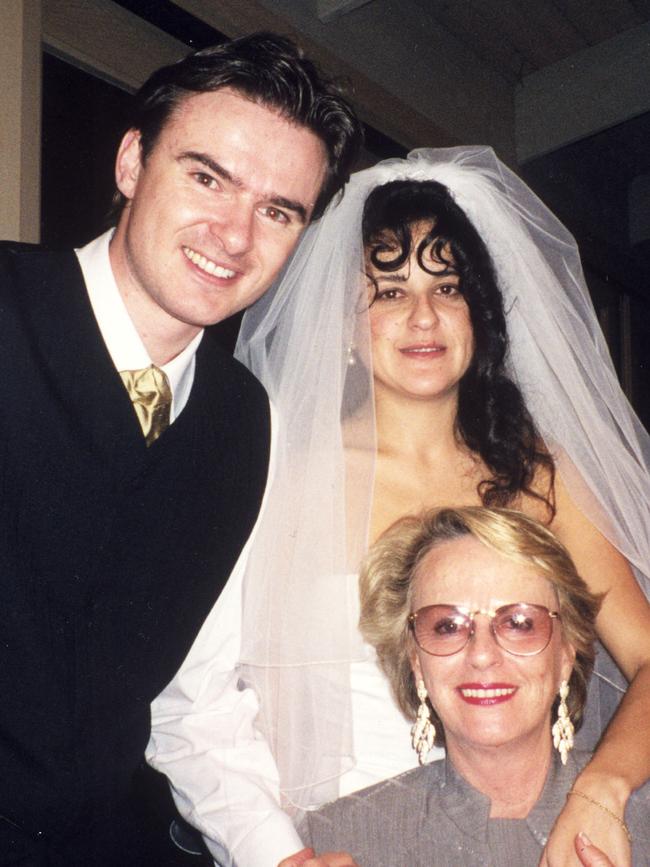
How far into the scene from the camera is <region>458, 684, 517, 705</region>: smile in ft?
5.37

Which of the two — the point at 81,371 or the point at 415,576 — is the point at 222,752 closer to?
the point at 415,576

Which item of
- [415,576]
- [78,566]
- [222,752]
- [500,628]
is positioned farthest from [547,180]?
[78,566]

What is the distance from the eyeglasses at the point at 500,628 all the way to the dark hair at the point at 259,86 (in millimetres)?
725

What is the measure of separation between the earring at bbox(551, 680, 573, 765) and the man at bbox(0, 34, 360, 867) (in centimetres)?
61

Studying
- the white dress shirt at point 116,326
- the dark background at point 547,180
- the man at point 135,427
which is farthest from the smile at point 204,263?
the dark background at point 547,180

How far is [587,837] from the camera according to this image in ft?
4.89

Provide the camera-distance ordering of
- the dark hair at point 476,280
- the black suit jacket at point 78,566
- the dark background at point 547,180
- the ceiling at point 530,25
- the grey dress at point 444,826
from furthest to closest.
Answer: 1. the ceiling at point 530,25
2. the dark background at point 547,180
3. the dark hair at point 476,280
4. the grey dress at point 444,826
5. the black suit jacket at point 78,566

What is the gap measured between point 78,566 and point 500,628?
711 mm

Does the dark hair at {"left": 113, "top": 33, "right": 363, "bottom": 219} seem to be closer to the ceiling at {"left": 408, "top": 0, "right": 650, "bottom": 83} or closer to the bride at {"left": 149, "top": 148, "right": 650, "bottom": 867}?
the bride at {"left": 149, "top": 148, "right": 650, "bottom": 867}

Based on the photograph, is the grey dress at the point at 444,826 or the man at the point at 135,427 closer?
the man at the point at 135,427

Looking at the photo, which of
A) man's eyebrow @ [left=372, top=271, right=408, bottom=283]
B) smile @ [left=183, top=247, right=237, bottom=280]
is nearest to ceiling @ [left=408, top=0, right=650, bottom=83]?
man's eyebrow @ [left=372, top=271, right=408, bottom=283]

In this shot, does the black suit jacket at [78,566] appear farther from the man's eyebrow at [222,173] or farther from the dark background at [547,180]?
the dark background at [547,180]

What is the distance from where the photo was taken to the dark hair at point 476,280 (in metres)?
1.98

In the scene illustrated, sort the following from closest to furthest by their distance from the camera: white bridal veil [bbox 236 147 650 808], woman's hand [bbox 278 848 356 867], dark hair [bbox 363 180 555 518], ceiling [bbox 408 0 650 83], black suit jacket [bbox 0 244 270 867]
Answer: black suit jacket [bbox 0 244 270 867] < woman's hand [bbox 278 848 356 867] < white bridal veil [bbox 236 147 650 808] < dark hair [bbox 363 180 555 518] < ceiling [bbox 408 0 650 83]
